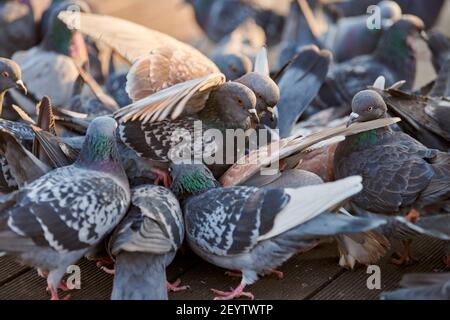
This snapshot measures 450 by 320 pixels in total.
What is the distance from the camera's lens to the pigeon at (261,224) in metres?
2.80

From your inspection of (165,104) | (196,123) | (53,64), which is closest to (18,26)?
(53,64)

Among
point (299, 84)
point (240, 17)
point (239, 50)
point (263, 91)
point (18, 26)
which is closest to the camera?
point (263, 91)

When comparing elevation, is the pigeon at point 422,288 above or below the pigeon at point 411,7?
above

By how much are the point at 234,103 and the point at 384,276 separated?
3.63 ft

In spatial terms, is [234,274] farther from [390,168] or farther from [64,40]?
[64,40]

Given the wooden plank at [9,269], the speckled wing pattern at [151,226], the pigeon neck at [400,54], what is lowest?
the wooden plank at [9,269]

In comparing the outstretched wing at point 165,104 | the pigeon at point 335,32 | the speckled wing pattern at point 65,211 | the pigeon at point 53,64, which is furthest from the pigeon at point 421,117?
the pigeon at point 53,64

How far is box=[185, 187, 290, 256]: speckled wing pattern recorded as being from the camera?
2879 millimetres

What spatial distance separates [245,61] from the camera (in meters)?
5.55

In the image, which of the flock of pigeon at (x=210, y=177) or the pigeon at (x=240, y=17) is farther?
the pigeon at (x=240, y=17)

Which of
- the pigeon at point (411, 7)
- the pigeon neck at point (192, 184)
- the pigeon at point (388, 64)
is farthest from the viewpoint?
the pigeon at point (411, 7)

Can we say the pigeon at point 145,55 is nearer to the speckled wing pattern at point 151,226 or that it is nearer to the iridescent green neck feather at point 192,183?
the iridescent green neck feather at point 192,183

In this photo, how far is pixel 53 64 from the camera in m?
5.67

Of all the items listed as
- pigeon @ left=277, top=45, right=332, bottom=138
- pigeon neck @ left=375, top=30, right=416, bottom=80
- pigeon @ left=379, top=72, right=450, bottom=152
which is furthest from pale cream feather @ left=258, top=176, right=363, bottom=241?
pigeon neck @ left=375, top=30, right=416, bottom=80
